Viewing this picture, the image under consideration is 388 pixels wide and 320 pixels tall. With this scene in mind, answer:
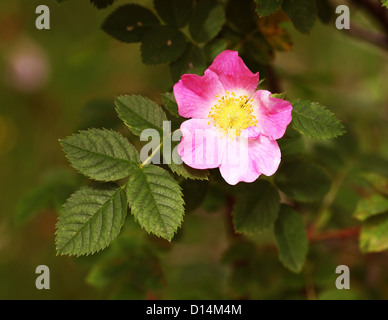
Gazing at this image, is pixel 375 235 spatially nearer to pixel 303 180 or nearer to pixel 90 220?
pixel 303 180

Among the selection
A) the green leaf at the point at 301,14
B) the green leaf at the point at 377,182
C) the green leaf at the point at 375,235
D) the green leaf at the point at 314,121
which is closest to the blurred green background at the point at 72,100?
the green leaf at the point at 377,182

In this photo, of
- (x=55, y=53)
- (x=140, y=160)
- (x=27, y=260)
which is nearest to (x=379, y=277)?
(x=140, y=160)

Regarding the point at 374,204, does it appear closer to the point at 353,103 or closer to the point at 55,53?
the point at 353,103

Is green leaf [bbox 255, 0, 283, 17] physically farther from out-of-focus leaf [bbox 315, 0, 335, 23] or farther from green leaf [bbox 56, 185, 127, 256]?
green leaf [bbox 56, 185, 127, 256]

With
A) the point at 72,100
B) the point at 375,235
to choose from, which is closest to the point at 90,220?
the point at 375,235

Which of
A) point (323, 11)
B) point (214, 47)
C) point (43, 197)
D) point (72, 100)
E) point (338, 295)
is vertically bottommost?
point (338, 295)

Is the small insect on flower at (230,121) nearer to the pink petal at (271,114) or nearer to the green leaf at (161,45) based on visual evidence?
the pink petal at (271,114)

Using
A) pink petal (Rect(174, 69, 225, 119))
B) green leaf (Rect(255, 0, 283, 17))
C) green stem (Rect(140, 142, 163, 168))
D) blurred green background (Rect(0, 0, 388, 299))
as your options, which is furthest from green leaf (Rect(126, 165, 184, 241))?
blurred green background (Rect(0, 0, 388, 299))
